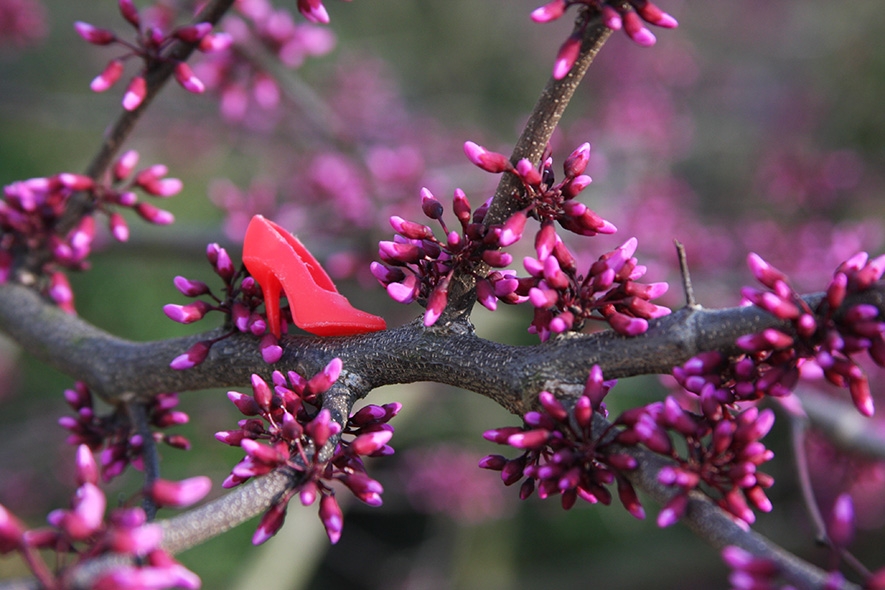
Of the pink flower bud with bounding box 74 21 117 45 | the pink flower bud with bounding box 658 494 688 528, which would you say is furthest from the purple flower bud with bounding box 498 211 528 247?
the pink flower bud with bounding box 74 21 117 45

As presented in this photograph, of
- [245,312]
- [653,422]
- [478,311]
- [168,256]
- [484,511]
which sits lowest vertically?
[484,511]

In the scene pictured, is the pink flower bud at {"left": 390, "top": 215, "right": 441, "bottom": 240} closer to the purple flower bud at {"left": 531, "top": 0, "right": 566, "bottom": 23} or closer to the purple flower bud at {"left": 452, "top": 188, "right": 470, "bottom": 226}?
the purple flower bud at {"left": 452, "top": 188, "right": 470, "bottom": 226}

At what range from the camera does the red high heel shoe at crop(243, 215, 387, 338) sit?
2008 millimetres

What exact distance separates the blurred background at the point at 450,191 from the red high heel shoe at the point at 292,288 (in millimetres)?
1796

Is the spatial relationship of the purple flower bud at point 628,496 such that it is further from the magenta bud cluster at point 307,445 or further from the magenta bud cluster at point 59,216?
the magenta bud cluster at point 59,216

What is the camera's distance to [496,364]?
1.85m

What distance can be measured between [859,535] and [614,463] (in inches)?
247

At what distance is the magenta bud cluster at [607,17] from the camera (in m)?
1.65

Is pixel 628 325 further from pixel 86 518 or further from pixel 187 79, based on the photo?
pixel 187 79

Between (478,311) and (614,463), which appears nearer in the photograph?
(614,463)

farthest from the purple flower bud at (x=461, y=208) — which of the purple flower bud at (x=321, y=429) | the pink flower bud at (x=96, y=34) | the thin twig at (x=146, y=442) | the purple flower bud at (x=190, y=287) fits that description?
the pink flower bud at (x=96, y=34)

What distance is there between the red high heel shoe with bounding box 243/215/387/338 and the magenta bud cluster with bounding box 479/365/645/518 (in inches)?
22.9

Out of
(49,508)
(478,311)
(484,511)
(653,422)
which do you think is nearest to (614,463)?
(653,422)

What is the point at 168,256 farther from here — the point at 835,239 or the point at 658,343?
the point at 835,239
